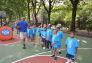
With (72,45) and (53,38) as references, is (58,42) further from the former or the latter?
(72,45)

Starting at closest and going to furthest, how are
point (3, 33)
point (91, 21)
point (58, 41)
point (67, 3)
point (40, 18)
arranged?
point (58, 41) → point (3, 33) → point (91, 21) → point (67, 3) → point (40, 18)

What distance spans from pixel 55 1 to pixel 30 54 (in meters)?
24.1

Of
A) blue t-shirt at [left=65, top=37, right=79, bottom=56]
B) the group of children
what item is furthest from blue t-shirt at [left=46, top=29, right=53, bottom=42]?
blue t-shirt at [left=65, top=37, right=79, bottom=56]

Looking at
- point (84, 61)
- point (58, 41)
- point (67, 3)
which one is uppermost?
point (67, 3)

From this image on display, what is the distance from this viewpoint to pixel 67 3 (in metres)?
32.5

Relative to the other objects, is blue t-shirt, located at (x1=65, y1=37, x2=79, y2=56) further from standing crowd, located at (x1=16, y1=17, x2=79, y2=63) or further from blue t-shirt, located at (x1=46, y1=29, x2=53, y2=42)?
blue t-shirt, located at (x1=46, y1=29, x2=53, y2=42)

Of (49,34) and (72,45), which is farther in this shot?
(49,34)

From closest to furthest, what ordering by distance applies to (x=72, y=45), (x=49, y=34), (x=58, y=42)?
(x=72, y=45), (x=58, y=42), (x=49, y=34)

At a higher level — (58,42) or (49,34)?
(49,34)

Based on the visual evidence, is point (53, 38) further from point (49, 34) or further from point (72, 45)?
point (49, 34)

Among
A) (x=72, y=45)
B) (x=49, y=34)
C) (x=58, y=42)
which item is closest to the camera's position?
(x=72, y=45)

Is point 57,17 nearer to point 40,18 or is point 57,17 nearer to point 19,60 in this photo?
point 40,18

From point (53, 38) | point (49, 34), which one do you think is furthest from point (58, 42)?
point (49, 34)

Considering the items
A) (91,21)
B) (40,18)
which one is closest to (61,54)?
(91,21)
